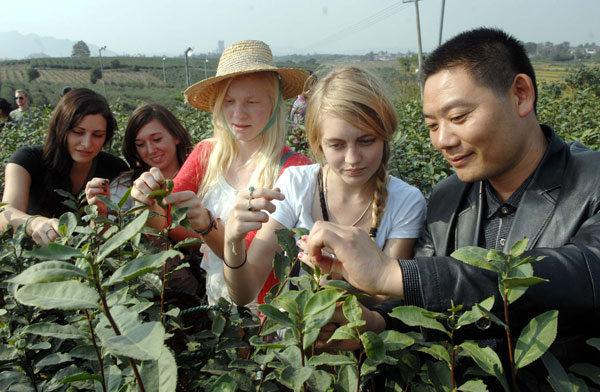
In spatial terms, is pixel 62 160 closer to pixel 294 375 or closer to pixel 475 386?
pixel 294 375

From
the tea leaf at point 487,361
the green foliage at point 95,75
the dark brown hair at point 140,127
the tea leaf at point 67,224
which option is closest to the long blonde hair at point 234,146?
the dark brown hair at point 140,127

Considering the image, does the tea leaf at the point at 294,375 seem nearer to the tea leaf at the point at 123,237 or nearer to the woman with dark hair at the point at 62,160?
the tea leaf at the point at 123,237

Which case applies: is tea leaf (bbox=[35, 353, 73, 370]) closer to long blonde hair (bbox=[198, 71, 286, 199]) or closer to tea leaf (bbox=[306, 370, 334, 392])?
tea leaf (bbox=[306, 370, 334, 392])

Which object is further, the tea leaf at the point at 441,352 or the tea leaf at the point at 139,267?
the tea leaf at the point at 441,352

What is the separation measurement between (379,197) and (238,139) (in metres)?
0.89

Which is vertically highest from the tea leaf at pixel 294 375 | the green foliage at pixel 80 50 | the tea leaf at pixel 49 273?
the green foliage at pixel 80 50

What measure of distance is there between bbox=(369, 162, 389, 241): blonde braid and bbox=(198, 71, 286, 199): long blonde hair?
58 cm

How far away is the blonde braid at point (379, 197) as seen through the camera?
1763mm

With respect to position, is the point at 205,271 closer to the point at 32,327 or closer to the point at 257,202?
the point at 257,202

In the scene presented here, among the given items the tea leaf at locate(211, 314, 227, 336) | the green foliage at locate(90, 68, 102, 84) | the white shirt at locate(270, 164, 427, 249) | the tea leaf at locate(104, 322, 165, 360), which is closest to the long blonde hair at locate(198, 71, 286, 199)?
the white shirt at locate(270, 164, 427, 249)

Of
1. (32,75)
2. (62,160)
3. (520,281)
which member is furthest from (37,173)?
(32,75)

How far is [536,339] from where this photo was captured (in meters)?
0.76

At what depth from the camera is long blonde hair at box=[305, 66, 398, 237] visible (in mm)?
1729

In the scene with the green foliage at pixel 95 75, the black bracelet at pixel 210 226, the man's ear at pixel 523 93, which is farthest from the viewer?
the green foliage at pixel 95 75
